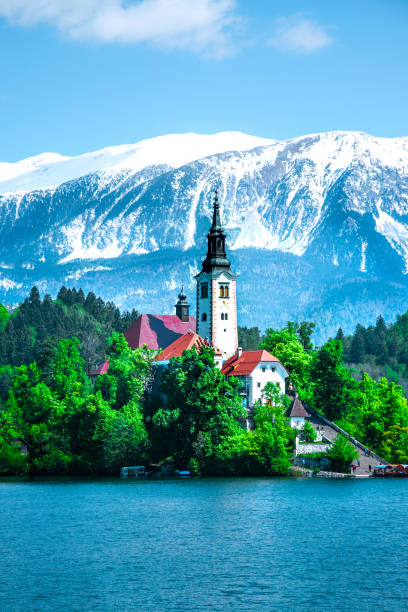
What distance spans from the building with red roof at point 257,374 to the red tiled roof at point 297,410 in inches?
288

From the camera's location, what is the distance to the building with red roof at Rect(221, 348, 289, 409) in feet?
441

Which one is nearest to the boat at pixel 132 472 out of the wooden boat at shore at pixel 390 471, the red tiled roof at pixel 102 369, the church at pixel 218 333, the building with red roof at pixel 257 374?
the church at pixel 218 333

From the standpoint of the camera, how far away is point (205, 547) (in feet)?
224

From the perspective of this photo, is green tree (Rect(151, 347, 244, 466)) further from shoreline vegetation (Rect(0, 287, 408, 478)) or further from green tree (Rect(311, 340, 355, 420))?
green tree (Rect(311, 340, 355, 420))

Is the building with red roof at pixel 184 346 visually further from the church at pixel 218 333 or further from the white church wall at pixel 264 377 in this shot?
the white church wall at pixel 264 377

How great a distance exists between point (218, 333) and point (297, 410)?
2855cm

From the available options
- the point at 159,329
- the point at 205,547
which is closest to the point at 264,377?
the point at 159,329

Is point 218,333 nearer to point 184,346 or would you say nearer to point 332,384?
point 184,346

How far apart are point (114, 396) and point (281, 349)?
96.9ft

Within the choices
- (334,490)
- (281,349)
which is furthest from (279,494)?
(281,349)

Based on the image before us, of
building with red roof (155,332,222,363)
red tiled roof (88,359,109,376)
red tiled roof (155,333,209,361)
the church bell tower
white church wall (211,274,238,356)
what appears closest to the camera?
building with red roof (155,332,222,363)

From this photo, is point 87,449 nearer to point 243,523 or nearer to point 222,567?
point 243,523

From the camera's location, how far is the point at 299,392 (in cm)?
13600

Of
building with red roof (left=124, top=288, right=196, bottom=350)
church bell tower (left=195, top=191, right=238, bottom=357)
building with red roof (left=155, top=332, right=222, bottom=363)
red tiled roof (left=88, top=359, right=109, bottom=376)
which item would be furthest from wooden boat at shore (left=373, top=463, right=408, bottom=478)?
building with red roof (left=124, top=288, right=196, bottom=350)
